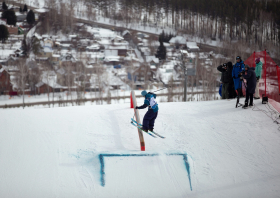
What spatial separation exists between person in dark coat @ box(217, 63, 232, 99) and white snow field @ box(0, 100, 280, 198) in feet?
5.35

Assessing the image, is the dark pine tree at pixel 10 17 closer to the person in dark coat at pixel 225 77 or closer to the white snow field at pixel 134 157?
the white snow field at pixel 134 157

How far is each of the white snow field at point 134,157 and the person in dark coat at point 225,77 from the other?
1.63m

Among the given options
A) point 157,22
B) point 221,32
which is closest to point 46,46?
point 157,22

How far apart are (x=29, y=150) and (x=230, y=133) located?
3808 millimetres

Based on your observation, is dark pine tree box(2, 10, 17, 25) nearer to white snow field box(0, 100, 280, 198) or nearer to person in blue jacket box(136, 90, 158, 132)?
white snow field box(0, 100, 280, 198)

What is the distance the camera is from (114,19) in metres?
48.8

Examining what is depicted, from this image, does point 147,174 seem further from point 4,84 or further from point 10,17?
point 10,17

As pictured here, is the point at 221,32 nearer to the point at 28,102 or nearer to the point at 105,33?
the point at 105,33

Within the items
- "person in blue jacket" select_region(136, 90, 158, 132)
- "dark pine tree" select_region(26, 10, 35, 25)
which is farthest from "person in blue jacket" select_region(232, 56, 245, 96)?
"dark pine tree" select_region(26, 10, 35, 25)

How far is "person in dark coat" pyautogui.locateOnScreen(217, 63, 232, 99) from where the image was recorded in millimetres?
6973

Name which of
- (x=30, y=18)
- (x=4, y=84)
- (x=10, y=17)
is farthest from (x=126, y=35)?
(x=4, y=84)

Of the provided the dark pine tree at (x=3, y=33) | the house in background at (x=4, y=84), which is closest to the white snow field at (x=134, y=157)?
the house in background at (x=4, y=84)

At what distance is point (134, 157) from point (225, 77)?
14.0 feet

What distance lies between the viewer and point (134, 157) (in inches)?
160
